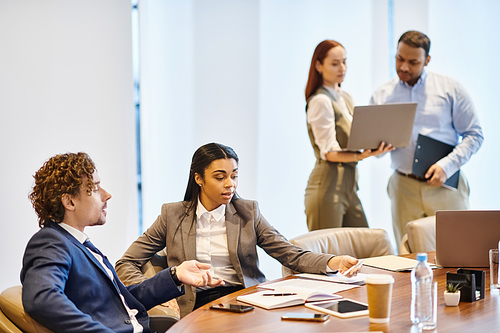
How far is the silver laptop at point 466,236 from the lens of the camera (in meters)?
2.22

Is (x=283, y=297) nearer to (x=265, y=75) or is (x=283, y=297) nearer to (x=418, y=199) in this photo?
(x=418, y=199)

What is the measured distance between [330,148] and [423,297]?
212 cm

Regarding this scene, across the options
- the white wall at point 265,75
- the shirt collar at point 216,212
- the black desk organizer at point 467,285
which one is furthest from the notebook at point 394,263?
the white wall at point 265,75

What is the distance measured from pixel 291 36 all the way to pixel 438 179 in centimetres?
230

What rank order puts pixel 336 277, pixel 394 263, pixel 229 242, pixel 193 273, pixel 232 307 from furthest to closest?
pixel 229 242 → pixel 394 263 → pixel 336 277 → pixel 193 273 → pixel 232 307

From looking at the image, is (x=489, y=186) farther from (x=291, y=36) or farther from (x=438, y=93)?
(x=291, y=36)

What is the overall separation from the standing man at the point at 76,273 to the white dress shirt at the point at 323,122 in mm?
1787

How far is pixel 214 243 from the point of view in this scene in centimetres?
259

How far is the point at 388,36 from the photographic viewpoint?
218 inches

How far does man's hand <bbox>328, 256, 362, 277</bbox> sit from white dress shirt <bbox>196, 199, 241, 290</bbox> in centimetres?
54

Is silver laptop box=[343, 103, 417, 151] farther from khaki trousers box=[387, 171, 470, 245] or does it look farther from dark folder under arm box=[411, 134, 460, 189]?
khaki trousers box=[387, 171, 470, 245]

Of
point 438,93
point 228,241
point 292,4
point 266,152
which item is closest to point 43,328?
point 228,241

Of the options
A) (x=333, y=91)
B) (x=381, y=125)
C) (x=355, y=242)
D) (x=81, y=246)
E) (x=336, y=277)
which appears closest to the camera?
(x=81, y=246)

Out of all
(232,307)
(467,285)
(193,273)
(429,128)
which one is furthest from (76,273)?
(429,128)
